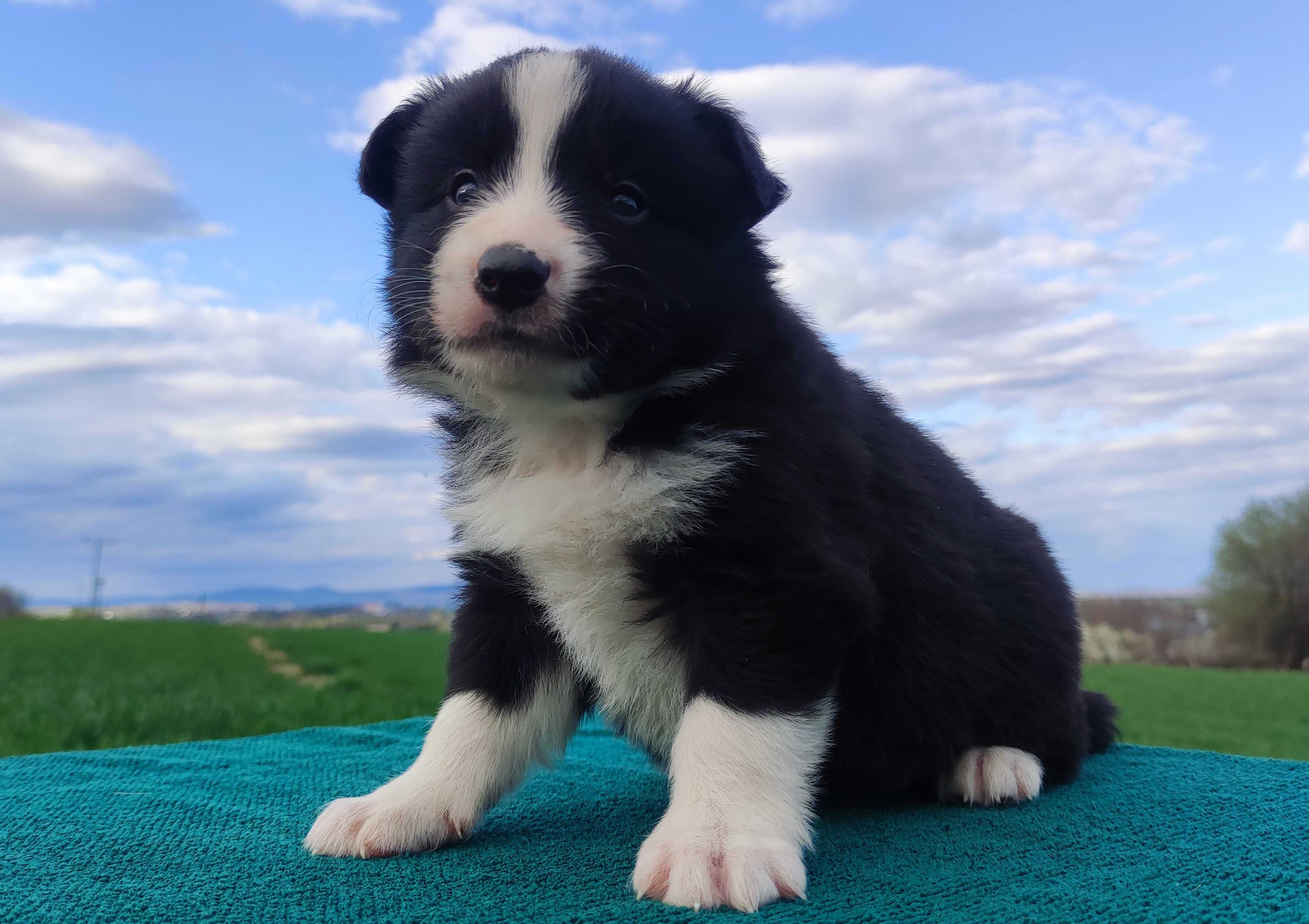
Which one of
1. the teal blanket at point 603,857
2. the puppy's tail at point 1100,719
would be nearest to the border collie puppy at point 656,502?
the teal blanket at point 603,857

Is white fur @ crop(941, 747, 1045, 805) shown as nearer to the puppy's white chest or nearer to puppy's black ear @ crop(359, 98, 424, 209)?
the puppy's white chest

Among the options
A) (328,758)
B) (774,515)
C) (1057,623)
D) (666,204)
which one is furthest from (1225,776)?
(328,758)

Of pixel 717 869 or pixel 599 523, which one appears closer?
pixel 717 869

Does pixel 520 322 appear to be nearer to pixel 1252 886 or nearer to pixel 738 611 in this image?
pixel 738 611

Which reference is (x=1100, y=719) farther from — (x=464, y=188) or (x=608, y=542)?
(x=464, y=188)

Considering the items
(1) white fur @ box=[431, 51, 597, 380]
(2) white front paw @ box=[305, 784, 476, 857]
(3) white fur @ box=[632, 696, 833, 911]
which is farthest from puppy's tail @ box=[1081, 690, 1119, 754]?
(1) white fur @ box=[431, 51, 597, 380]

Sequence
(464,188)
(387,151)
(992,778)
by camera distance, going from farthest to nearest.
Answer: (992,778)
(387,151)
(464,188)

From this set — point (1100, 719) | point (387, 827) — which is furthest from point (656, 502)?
point (1100, 719)
